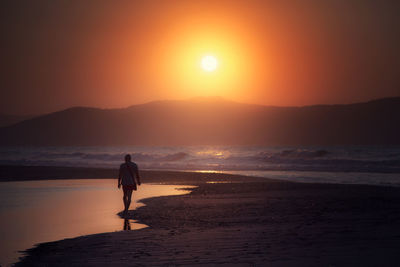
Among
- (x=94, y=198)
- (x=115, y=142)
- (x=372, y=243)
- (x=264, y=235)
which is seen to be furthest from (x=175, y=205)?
(x=115, y=142)

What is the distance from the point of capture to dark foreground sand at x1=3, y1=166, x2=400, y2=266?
23.7 ft

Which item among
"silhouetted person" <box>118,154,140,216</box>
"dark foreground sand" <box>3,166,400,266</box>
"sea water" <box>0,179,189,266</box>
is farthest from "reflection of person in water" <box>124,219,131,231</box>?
"silhouetted person" <box>118,154,140,216</box>

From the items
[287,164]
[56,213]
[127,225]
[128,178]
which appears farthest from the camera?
[287,164]

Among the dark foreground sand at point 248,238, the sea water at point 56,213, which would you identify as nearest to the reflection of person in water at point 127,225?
the sea water at point 56,213

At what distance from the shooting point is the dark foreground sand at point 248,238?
284 inches

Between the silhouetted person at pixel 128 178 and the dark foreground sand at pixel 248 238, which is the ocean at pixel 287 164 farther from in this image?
the silhouetted person at pixel 128 178

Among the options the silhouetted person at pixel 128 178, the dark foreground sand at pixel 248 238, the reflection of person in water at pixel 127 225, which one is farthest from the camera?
the silhouetted person at pixel 128 178

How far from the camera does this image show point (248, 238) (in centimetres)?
890

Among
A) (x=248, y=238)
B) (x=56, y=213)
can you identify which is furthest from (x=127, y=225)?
(x=248, y=238)

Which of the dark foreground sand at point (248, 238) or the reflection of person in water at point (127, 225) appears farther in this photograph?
the reflection of person in water at point (127, 225)

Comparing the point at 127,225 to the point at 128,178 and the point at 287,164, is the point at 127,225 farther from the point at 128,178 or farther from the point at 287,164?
the point at 287,164

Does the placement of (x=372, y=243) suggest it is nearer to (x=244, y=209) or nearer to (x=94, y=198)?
(x=244, y=209)

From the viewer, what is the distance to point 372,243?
321 inches

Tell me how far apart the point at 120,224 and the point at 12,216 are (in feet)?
10.5
